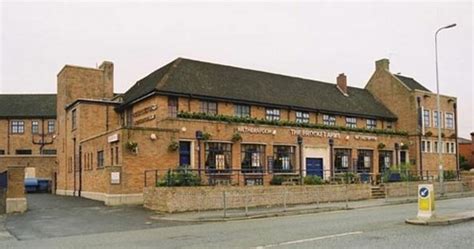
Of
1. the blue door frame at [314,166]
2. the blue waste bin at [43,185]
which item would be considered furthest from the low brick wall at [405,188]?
the blue waste bin at [43,185]

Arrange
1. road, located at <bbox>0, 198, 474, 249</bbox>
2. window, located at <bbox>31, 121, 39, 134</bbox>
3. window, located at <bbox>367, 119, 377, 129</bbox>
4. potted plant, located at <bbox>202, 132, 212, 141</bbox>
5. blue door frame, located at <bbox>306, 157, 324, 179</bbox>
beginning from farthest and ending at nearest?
window, located at <bbox>31, 121, 39, 134</bbox>
window, located at <bbox>367, 119, 377, 129</bbox>
blue door frame, located at <bbox>306, 157, 324, 179</bbox>
potted plant, located at <bbox>202, 132, 212, 141</bbox>
road, located at <bbox>0, 198, 474, 249</bbox>

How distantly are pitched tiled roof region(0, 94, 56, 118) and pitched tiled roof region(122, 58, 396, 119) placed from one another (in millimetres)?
23496

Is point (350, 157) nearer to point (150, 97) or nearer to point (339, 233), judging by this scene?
point (150, 97)

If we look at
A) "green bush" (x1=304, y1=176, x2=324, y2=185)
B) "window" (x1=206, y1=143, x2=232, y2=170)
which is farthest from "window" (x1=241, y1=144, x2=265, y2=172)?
"green bush" (x1=304, y1=176, x2=324, y2=185)

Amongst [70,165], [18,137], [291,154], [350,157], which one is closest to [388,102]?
Result: [350,157]

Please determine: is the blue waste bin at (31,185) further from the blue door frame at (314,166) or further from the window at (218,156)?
the blue door frame at (314,166)

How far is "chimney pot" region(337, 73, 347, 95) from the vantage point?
44.6m

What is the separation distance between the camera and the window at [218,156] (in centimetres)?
3081

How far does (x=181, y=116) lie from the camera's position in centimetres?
2994

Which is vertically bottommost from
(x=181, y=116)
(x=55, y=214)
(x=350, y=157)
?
(x=55, y=214)

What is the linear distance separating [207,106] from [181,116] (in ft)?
9.79

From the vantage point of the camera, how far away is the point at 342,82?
45.0m

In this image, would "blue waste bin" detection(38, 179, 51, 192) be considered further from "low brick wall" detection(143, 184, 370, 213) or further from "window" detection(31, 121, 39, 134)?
"low brick wall" detection(143, 184, 370, 213)

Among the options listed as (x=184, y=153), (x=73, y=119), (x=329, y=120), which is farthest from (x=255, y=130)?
(x=73, y=119)
